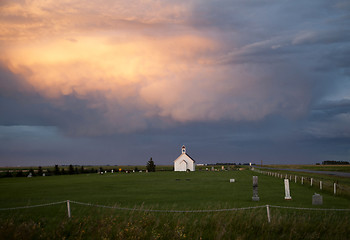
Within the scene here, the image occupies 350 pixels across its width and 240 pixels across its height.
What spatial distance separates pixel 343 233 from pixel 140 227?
8820 millimetres

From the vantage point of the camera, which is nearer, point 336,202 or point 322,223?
point 322,223

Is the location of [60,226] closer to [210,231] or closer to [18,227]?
[18,227]

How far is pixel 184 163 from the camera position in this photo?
125875mm

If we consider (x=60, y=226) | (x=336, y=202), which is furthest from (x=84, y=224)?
(x=336, y=202)

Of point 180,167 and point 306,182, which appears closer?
point 306,182

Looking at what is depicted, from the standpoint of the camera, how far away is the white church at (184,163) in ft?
413

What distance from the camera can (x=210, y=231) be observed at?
55.0 feet

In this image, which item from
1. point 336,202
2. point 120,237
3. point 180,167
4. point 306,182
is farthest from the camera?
point 180,167

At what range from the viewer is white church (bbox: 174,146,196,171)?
126 meters

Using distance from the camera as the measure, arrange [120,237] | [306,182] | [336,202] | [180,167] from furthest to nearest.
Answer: [180,167] < [306,182] < [336,202] < [120,237]

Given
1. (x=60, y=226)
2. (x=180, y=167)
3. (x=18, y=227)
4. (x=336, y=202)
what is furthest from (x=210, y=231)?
(x=180, y=167)

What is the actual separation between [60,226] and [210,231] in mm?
6623

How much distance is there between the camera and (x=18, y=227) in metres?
15.5

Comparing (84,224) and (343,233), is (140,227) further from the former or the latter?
(343,233)
